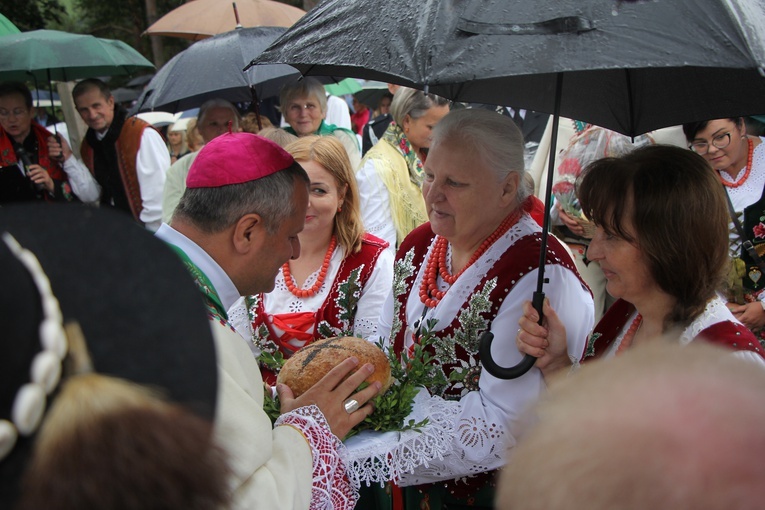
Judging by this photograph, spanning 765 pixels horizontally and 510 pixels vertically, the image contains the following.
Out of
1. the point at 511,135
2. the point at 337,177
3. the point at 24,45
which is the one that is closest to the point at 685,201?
the point at 511,135

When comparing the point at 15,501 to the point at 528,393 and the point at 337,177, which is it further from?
the point at 337,177

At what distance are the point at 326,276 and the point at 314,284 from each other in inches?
2.8

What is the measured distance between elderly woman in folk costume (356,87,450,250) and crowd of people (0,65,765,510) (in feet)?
0.05

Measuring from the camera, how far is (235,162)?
91.0 inches

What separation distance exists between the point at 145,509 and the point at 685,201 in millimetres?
1874

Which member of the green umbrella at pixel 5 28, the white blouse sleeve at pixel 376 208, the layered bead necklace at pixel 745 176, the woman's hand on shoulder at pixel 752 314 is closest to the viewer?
the woman's hand on shoulder at pixel 752 314

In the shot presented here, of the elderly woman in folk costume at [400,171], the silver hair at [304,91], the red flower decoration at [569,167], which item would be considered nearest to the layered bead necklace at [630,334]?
the red flower decoration at [569,167]

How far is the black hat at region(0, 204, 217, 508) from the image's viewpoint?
0.73 metres

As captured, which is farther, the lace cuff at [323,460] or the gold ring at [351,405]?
the gold ring at [351,405]

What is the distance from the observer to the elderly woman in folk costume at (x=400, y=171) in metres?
4.55

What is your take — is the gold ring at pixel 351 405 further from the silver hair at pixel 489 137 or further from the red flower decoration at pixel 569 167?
the red flower decoration at pixel 569 167

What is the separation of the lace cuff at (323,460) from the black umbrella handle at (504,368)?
58cm

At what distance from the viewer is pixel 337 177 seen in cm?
344

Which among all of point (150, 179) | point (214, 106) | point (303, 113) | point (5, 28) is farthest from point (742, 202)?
point (5, 28)
